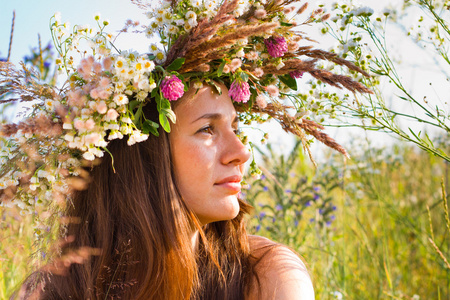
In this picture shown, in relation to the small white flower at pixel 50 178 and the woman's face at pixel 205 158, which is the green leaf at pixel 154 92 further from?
the small white flower at pixel 50 178

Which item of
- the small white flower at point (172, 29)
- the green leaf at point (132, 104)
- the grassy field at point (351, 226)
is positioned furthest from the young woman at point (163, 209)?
the grassy field at point (351, 226)

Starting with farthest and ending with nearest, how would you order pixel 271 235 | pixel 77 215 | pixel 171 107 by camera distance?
pixel 271 235 < pixel 77 215 < pixel 171 107

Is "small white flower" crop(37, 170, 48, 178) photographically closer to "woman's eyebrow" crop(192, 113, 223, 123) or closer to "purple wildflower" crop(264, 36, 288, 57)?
"woman's eyebrow" crop(192, 113, 223, 123)

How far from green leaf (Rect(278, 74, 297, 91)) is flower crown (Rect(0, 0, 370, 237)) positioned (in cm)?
10

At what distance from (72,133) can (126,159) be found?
0.35 metres

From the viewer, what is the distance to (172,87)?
1.52 metres

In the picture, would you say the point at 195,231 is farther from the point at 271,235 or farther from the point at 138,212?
the point at 271,235

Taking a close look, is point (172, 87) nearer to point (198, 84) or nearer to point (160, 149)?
point (198, 84)

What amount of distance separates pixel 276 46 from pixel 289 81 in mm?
231

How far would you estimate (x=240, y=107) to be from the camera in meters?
1.99

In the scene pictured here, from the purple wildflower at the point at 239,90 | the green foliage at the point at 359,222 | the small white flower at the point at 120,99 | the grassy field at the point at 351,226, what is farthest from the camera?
the green foliage at the point at 359,222

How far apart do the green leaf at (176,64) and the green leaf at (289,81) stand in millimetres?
546

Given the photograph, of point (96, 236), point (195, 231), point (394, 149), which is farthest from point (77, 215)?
point (394, 149)

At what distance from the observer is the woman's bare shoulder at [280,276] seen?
1724 millimetres
